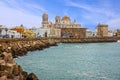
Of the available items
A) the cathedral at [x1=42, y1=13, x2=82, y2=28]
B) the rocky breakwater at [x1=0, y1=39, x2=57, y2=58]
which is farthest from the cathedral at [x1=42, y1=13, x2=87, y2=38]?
the rocky breakwater at [x1=0, y1=39, x2=57, y2=58]

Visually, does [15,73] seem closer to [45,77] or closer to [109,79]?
[45,77]

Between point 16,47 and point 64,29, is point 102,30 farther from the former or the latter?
point 16,47

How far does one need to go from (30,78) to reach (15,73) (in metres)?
0.82

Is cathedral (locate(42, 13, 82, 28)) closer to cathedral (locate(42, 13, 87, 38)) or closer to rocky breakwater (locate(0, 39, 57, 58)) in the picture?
cathedral (locate(42, 13, 87, 38))

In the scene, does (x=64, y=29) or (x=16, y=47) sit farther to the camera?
(x=64, y=29)

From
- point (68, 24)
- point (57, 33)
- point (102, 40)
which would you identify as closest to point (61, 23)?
point (68, 24)

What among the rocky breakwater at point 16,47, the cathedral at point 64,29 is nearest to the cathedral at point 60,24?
the cathedral at point 64,29

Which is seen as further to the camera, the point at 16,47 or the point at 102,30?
the point at 102,30

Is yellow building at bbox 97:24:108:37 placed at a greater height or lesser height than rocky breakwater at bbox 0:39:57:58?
greater

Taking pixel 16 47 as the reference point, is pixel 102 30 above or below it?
above

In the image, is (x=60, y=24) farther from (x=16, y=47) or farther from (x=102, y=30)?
(x=16, y=47)

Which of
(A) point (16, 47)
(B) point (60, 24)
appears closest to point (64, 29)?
(B) point (60, 24)

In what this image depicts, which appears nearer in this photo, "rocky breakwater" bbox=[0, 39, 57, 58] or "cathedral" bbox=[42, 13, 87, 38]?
"rocky breakwater" bbox=[0, 39, 57, 58]

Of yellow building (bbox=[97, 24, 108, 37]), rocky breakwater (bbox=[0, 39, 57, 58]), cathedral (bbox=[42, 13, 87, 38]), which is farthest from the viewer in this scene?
yellow building (bbox=[97, 24, 108, 37])
